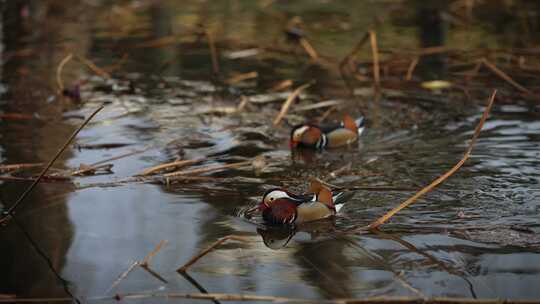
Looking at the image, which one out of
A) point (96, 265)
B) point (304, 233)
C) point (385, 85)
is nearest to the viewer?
point (96, 265)

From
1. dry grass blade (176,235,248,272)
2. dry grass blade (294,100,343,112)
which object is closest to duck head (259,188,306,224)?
dry grass blade (176,235,248,272)

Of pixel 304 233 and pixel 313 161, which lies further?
pixel 313 161

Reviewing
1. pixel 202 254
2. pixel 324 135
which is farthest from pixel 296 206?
pixel 324 135

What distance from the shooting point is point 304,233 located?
4.30 meters

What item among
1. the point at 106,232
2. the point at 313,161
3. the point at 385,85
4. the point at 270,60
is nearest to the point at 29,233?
the point at 106,232

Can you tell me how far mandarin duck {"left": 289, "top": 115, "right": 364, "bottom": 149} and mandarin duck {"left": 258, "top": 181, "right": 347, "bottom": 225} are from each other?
1.45 m

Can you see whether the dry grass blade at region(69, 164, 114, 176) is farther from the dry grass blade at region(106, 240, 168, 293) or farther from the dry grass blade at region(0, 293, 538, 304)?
the dry grass blade at region(0, 293, 538, 304)

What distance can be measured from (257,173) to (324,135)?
771mm

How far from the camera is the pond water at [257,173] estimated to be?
3814 millimetres

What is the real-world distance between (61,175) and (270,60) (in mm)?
4472

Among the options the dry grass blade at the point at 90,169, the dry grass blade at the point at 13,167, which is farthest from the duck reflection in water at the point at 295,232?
the dry grass blade at the point at 13,167

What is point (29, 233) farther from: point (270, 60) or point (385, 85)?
point (270, 60)

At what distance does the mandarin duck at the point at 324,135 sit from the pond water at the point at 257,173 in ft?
0.25

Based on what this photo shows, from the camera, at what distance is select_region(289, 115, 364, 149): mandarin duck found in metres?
5.90
